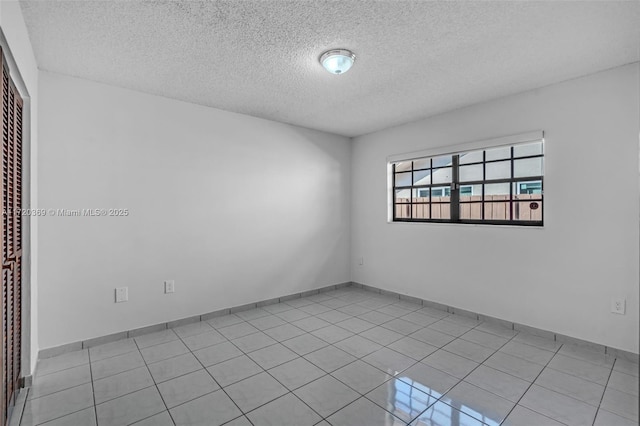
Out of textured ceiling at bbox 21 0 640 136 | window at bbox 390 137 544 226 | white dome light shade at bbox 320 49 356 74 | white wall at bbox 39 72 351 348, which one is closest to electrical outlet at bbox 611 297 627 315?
window at bbox 390 137 544 226

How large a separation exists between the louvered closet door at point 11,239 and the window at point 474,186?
382 cm

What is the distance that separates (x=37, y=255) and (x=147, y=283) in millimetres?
895

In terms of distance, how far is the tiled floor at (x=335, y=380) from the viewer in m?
1.87

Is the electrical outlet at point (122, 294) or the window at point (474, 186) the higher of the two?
the window at point (474, 186)

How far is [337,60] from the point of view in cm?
237

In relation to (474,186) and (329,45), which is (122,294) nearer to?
(329,45)

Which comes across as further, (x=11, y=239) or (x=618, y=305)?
(x=618, y=305)

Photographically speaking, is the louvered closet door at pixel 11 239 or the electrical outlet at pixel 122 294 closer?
the louvered closet door at pixel 11 239

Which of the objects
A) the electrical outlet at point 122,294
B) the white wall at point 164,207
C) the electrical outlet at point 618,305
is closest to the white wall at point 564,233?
the electrical outlet at point 618,305

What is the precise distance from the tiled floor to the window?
1237mm

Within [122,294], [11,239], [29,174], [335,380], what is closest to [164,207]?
[122,294]

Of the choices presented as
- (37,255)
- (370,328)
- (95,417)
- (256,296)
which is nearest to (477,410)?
(370,328)

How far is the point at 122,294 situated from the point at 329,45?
2.88 metres

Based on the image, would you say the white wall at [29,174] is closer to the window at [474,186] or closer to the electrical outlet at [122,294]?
the electrical outlet at [122,294]
